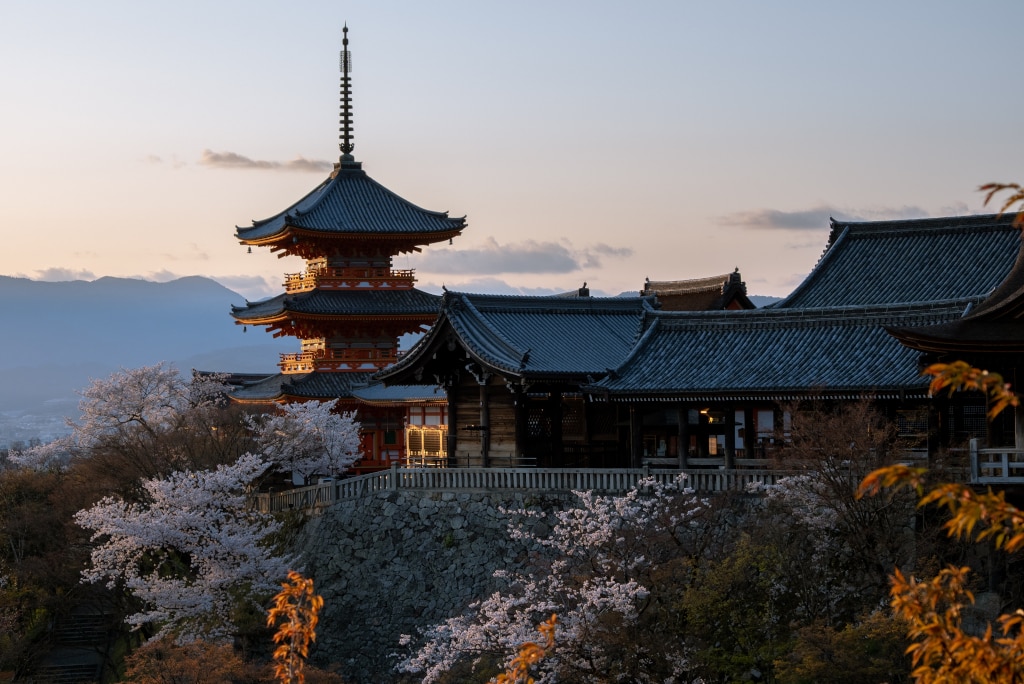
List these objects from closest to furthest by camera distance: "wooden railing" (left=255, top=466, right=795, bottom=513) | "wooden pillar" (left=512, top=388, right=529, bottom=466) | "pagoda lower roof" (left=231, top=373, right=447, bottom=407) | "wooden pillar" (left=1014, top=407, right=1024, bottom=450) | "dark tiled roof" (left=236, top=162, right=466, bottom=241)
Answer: "wooden pillar" (left=1014, top=407, right=1024, bottom=450)
"wooden railing" (left=255, top=466, right=795, bottom=513)
"wooden pillar" (left=512, top=388, right=529, bottom=466)
"pagoda lower roof" (left=231, top=373, right=447, bottom=407)
"dark tiled roof" (left=236, top=162, right=466, bottom=241)

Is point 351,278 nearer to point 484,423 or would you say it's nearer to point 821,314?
point 484,423

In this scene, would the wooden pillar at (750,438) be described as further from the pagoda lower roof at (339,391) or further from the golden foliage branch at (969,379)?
the golden foliage branch at (969,379)

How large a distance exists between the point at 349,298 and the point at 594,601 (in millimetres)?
30923

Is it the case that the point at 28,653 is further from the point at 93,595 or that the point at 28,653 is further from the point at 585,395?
the point at 585,395

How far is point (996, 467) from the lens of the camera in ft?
94.9

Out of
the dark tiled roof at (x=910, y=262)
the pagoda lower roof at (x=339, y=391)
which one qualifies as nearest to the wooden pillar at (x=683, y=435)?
the dark tiled roof at (x=910, y=262)

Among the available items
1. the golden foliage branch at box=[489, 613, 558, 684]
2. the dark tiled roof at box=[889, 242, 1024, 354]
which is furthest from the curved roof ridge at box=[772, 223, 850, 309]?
the golden foliage branch at box=[489, 613, 558, 684]

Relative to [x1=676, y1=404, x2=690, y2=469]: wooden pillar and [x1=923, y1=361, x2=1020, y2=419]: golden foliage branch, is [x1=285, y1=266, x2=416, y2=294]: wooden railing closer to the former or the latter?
[x1=676, y1=404, x2=690, y2=469]: wooden pillar

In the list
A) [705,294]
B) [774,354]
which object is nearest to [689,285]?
[705,294]

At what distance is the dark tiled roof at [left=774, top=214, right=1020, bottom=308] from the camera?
41.5 meters

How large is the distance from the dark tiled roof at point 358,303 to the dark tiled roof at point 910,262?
16.9 meters

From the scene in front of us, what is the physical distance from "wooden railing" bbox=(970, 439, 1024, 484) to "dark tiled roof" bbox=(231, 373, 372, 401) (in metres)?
29.6

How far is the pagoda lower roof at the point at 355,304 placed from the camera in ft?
184

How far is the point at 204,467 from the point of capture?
44.6 metres
